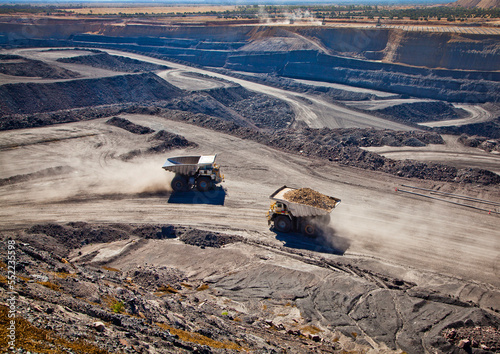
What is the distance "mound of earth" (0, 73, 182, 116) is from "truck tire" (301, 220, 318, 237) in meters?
31.5

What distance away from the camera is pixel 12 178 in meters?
22.7

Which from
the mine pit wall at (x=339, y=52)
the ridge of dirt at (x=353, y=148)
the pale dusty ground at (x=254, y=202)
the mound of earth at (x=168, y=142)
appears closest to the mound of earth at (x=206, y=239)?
the pale dusty ground at (x=254, y=202)

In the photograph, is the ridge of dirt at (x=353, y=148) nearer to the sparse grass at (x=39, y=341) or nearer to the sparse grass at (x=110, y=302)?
the sparse grass at (x=110, y=302)

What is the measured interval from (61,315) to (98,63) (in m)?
54.9

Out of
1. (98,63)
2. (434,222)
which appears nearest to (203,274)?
(434,222)

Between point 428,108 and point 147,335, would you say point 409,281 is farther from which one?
point 428,108

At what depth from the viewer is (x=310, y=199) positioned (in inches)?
699

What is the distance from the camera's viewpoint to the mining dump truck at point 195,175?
2193 centimetres

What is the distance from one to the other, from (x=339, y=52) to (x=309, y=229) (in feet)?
180

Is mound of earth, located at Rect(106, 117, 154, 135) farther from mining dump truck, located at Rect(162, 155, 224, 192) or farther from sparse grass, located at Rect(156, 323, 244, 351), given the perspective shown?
sparse grass, located at Rect(156, 323, 244, 351)

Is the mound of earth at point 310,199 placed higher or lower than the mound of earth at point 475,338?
higher

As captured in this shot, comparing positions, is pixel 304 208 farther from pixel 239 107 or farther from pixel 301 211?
pixel 239 107

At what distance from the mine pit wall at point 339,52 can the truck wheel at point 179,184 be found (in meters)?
41.4

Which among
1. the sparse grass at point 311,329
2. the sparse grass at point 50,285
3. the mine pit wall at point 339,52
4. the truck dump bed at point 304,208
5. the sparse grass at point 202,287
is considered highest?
the mine pit wall at point 339,52
